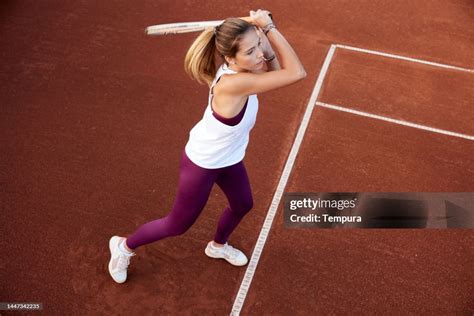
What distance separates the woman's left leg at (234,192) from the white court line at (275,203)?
1.52 feet

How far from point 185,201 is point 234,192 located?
1.23ft

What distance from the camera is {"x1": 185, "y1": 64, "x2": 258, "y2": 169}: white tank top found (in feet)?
9.64

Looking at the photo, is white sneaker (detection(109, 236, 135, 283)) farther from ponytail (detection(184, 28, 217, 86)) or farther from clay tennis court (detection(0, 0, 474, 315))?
ponytail (detection(184, 28, 217, 86))

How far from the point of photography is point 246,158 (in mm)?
5070

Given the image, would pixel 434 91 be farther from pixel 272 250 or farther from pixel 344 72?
pixel 272 250

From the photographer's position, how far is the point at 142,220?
4.44 m

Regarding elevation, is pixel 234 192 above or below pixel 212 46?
below

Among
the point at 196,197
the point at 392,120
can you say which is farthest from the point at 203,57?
the point at 392,120

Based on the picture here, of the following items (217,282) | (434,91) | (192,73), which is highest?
(192,73)

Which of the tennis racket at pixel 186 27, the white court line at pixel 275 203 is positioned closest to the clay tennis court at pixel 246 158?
the white court line at pixel 275 203

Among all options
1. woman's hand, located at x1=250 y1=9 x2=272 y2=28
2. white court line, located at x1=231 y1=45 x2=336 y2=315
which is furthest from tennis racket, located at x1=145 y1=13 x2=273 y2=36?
white court line, located at x1=231 y1=45 x2=336 y2=315

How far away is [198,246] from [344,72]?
3320 millimetres

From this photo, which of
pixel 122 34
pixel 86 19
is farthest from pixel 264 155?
pixel 86 19

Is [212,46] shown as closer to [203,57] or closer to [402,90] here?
[203,57]
